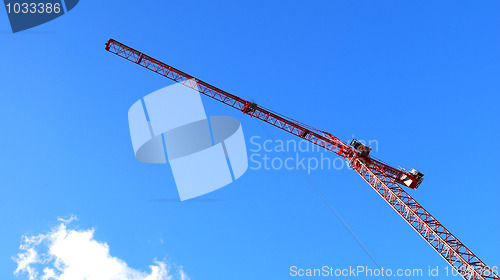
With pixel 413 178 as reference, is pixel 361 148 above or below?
above

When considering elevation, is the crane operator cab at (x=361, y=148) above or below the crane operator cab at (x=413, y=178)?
above

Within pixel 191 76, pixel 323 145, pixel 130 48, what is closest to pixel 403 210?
pixel 323 145

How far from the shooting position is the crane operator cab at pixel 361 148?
4778 centimetres

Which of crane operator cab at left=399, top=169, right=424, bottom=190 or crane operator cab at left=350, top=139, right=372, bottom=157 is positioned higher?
crane operator cab at left=350, top=139, right=372, bottom=157

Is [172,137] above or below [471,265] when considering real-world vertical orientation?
above

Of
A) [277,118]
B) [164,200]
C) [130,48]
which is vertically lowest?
[164,200]

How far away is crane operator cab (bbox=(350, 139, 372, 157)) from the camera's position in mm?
47781

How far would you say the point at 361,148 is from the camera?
47.8m

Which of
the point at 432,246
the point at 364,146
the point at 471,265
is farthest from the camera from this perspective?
the point at 364,146

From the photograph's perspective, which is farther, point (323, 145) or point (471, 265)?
point (323, 145)

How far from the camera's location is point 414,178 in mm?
47031

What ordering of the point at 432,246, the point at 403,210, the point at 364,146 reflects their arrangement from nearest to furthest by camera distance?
the point at 432,246, the point at 403,210, the point at 364,146

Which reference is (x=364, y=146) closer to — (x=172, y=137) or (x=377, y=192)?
(x=377, y=192)

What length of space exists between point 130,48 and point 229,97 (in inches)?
628
